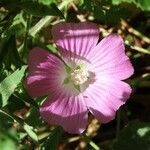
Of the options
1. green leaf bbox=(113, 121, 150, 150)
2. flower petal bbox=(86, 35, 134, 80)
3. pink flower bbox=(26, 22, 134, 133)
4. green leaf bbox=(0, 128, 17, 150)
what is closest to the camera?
green leaf bbox=(0, 128, 17, 150)

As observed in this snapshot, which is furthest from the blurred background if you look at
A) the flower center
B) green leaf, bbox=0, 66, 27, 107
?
the flower center

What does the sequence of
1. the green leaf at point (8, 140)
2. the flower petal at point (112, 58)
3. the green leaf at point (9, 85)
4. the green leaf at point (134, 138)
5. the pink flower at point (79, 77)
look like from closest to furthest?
the green leaf at point (8, 140) < the green leaf at point (9, 85) < the pink flower at point (79, 77) < the flower petal at point (112, 58) < the green leaf at point (134, 138)

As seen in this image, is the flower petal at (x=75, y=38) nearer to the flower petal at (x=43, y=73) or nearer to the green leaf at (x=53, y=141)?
the flower petal at (x=43, y=73)

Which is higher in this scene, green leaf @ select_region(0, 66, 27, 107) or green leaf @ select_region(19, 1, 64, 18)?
green leaf @ select_region(19, 1, 64, 18)

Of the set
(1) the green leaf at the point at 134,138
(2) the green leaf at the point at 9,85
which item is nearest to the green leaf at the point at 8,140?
(2) the green leaf at the point at 9,85

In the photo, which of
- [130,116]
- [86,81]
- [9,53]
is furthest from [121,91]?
[130,116]

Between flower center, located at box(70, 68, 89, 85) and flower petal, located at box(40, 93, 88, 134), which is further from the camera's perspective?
flower center, located at box(70, 68, 89, 85)

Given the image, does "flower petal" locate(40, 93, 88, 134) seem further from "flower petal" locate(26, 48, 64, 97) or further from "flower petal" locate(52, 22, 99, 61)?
"flower petal" locate(52, 22, 99, 61)
